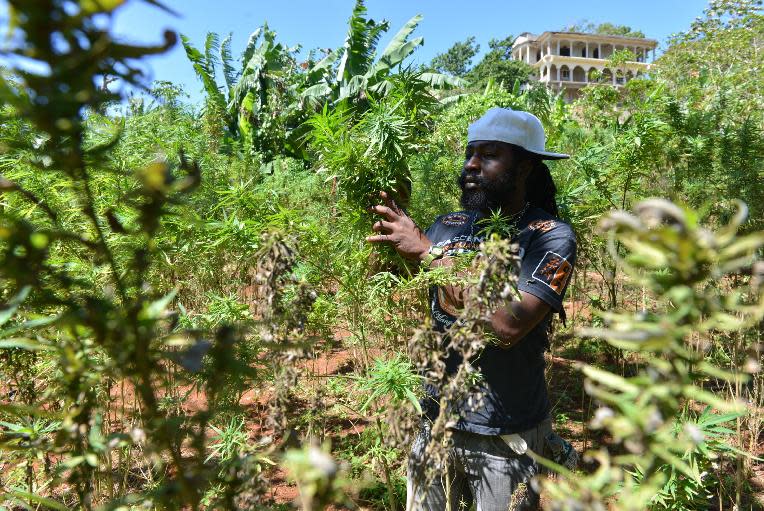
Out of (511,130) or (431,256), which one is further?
(511,130)

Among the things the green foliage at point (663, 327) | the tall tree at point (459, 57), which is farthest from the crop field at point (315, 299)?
the tall tree at point (459, 57)

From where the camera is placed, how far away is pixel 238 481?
20.6 inches

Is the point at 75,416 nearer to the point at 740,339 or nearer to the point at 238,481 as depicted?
the point at 238,481

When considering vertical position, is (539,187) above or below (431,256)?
above

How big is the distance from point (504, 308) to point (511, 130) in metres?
0.68

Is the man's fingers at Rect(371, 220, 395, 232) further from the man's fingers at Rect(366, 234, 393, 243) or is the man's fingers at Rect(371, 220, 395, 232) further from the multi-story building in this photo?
the multi-story building

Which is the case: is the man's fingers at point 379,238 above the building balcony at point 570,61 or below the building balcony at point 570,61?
below

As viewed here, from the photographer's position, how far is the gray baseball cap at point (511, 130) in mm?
1860

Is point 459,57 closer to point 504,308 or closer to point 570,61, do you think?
point 570,61

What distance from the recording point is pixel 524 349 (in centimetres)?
180

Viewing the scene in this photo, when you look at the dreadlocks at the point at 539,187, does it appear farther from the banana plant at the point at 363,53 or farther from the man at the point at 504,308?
the banana plant at the point at 363,53

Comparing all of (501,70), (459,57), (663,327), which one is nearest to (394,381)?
(663,327)

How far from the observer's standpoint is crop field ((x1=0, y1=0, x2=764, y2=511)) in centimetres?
40

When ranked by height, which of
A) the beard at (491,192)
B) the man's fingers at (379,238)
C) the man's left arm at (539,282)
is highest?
the beard at (491,192)
